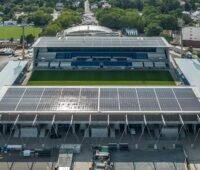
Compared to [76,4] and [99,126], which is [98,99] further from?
[76,4]

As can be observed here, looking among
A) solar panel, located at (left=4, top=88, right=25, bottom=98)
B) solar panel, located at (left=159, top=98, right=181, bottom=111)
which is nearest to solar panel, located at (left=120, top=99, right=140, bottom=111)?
solar panel, located at (left=159, top=98, right=181, bottom=111)

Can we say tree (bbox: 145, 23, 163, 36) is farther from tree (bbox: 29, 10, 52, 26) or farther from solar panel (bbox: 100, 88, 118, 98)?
solar panel (bbox: 100, 88, 118, 98)

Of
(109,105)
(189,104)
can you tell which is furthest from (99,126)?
(189,104)

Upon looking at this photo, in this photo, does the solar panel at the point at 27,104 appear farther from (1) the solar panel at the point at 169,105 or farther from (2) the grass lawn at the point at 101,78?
(2) the grass lawn at the point at 101,78

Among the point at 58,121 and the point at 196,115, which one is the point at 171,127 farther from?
the point at 58,121

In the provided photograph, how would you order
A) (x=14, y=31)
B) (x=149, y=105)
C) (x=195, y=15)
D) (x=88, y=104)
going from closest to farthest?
1. (x=149, y=105)
2. (x=88, y=104)
3. (x=14, y=31)
4. (x=195, y=15)

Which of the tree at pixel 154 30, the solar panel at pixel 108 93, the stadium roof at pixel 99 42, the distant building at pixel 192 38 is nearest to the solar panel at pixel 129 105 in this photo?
the solar panel at pixel 108 93

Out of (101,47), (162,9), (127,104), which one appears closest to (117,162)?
(127,104)
